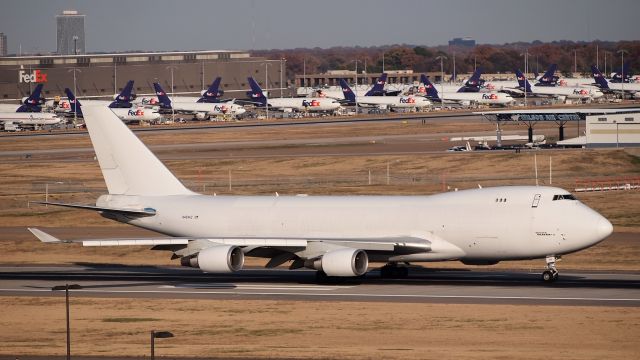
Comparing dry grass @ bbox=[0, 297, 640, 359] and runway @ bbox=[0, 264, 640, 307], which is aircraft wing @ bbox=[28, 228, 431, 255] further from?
dry grass @ bbox=[0, 297, 640, 359]

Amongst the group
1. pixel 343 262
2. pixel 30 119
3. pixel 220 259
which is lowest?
pixel 343 262

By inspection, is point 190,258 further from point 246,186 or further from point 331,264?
point 246,186

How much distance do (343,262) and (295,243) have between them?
2532 millimetres

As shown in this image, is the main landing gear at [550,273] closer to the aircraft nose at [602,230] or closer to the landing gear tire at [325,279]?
the aircraft nose at [602,230]

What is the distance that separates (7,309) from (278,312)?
35.9ft

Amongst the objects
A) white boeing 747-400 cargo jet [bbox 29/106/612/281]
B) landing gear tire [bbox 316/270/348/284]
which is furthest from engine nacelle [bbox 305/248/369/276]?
landing gear tire [bbox 316/270/348/284]

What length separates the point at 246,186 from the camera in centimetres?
9925

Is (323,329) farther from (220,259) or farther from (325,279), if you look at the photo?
(325,279)

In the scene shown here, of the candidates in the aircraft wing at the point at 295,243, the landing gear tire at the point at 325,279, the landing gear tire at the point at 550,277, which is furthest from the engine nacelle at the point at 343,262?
the landing gear tire at the point at 550,277

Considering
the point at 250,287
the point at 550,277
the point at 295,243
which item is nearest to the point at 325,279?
the point at 295,243

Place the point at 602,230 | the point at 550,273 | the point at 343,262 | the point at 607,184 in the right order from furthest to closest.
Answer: the point at 607,184 → the point at 550,273 → the point at 343,262 → the point at 602,230

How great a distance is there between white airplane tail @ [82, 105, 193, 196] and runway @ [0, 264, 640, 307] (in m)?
4.33

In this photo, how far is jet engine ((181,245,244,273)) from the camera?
2020 inches

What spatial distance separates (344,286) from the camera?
173ft
